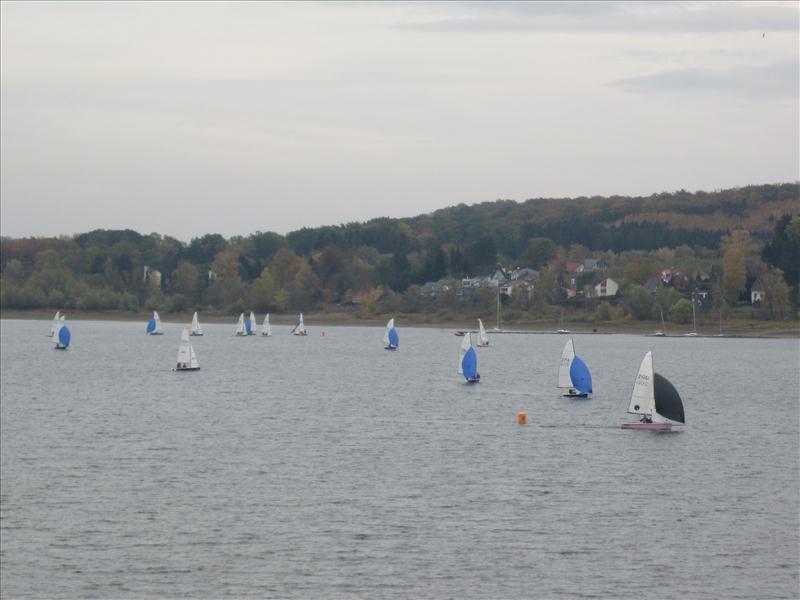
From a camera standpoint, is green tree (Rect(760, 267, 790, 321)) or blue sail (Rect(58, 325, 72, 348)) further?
green tree (Rect(760, 267, 790, 321))

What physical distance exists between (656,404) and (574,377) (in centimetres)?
1798

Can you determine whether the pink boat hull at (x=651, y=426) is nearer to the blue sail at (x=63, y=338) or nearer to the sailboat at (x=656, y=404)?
the sailboat at (x=656, y=404)

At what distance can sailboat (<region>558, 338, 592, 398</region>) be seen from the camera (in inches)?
3282

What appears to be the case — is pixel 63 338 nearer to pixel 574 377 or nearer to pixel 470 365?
pixel 470 365

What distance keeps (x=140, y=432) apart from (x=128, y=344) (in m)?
125

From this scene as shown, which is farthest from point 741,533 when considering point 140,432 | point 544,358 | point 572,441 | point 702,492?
point 544,358

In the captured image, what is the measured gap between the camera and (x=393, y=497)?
46156 millimetres

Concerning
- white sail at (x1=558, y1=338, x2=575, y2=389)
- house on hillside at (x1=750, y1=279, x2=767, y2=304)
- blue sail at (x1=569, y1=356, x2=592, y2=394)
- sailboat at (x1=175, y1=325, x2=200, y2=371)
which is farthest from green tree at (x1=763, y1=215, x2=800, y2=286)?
white sail at (x1=558, y1=338, x2=575, y2=389)

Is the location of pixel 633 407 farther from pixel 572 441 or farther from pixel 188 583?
pixel 188 583

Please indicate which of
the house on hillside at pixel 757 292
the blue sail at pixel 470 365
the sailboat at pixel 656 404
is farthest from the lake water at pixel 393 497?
the house on hillside at pixel 757 292

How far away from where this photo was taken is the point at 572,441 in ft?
203

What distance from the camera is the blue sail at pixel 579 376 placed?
8344 cm

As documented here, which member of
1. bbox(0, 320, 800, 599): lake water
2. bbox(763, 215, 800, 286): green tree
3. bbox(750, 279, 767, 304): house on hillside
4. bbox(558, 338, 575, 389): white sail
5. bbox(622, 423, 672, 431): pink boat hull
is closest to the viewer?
bbox(0, 320, 800, 599): lake water

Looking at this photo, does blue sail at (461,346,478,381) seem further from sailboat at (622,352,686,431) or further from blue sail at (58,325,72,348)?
blue sail at (58,325,72,348)
